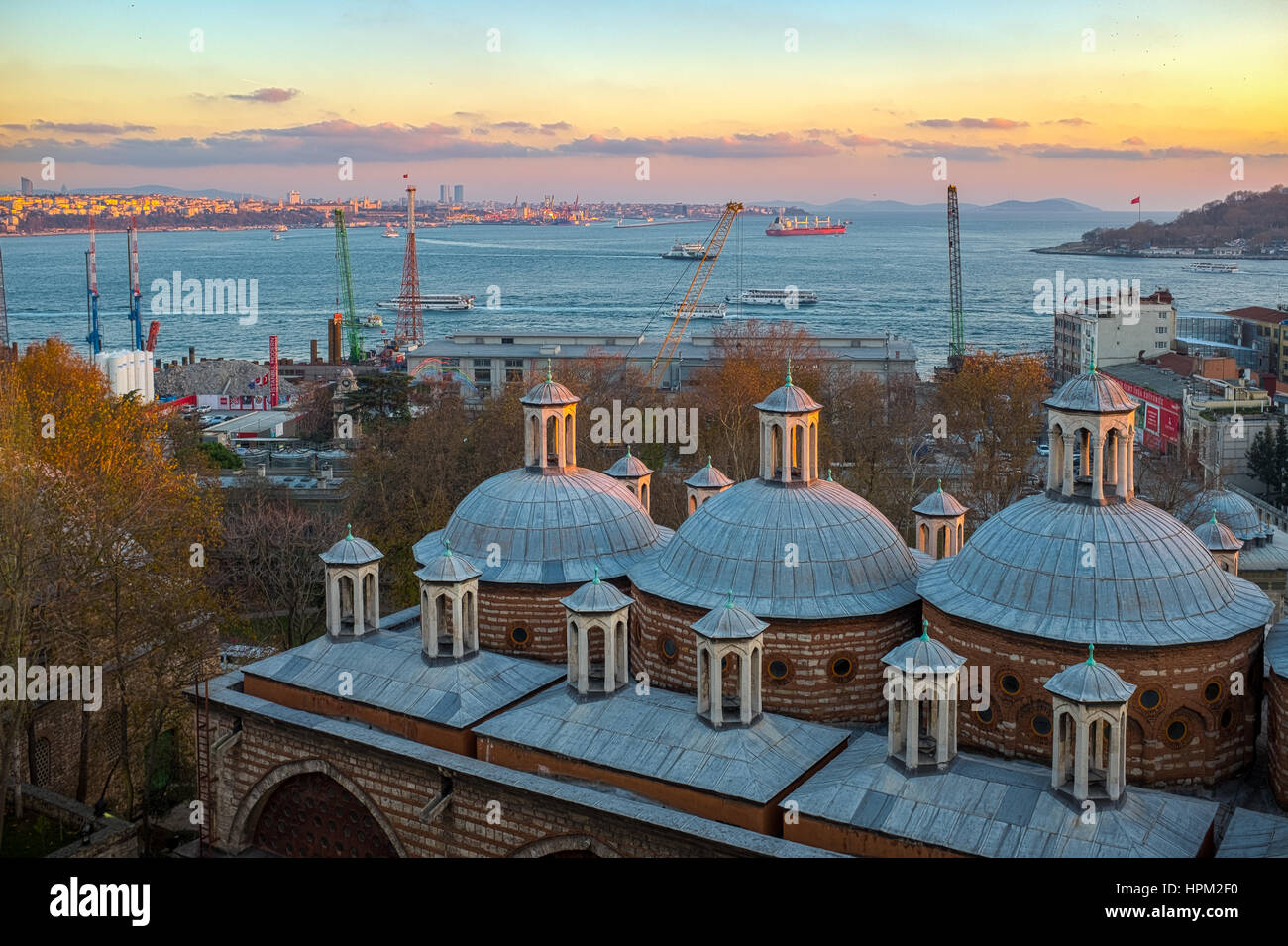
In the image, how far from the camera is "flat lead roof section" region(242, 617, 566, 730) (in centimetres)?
1762

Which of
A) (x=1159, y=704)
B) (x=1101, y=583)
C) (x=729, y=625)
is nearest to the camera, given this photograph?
(x=1159, y=704)

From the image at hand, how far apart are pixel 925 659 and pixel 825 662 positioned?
8.56ft

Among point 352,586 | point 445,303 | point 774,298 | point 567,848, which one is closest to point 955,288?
point 774,298

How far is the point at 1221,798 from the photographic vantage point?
14922 mm

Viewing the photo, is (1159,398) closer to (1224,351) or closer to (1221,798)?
(1224,351)

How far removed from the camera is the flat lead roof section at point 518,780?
1434cm

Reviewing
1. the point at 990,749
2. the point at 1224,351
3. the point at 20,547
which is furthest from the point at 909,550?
the point at 1224,351

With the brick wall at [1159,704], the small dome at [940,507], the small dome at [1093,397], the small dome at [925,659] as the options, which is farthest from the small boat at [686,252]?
the small dome at [925,659]

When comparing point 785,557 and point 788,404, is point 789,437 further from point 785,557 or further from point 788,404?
point 785,557

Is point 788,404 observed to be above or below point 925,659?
above

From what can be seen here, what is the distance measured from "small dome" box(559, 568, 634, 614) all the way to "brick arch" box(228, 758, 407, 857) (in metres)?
4.02

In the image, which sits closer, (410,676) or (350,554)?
→ (410,676)

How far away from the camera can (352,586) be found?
65.1 feet

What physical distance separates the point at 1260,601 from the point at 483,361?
58.1 metres
